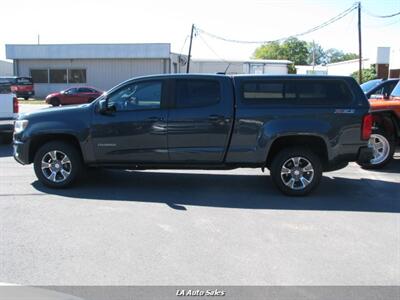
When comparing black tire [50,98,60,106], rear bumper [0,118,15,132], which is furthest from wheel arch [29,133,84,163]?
black tire [50,98,60,106]

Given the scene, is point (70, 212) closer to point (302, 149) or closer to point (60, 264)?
Result: point (60, 264)

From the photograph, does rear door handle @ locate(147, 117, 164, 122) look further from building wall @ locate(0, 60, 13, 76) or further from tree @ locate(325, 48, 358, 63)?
tree @ locate(325, 48, 358, 63)

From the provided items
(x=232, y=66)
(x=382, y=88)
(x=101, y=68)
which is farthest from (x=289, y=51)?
(x=382, y=88)

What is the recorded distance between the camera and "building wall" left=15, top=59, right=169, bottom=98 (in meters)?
42.9

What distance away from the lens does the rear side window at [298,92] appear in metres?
7.32

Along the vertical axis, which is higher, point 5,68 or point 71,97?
point 5,68

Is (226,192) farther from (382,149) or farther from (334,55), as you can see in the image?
(334,55)

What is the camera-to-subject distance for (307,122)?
7203 mm

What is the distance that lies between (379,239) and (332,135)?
214cm

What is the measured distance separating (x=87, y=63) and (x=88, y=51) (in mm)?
1376

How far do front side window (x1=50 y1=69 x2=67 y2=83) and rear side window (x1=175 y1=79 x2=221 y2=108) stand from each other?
39.5 m

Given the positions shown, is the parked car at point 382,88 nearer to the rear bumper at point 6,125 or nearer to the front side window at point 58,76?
the rear bumper at point 6,125

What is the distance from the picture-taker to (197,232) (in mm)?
5648

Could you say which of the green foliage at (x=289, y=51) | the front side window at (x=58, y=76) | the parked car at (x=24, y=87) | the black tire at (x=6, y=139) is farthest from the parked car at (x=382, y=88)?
the green foliage at (x=289, y=51)
